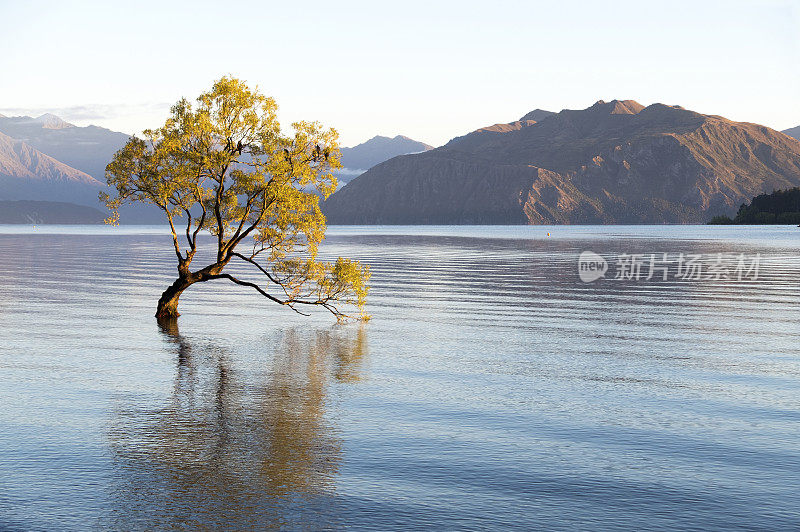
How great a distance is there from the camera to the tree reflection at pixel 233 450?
1309 centimetres

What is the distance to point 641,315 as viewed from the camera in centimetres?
4253

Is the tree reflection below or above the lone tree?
below

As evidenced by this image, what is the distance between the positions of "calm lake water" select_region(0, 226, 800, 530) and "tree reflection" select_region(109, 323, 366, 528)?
6 cm

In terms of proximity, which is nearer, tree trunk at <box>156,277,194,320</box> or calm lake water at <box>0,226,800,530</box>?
calm lake water at <box>0,226,800,530</box>

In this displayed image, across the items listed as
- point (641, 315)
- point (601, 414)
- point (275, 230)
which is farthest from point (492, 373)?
point (641, 315)

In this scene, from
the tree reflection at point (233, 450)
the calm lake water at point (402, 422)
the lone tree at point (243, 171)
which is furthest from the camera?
the lone tree at point (243, 171)

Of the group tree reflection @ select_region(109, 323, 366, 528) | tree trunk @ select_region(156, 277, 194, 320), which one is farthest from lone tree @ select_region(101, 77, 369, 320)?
tree reflection @ select_region(109, 323, 366, 528)

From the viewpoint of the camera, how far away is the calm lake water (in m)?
13.4

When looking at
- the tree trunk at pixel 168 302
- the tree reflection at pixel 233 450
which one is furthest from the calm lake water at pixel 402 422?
the tree trunk at pixel 168 302

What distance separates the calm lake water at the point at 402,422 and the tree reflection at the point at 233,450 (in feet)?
0.21

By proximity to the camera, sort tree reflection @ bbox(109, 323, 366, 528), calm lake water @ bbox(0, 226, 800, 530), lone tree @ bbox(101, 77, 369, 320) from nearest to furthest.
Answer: tree reflection @ bbox(109, 323, 366, 528)
calm lake water @ bbox(0, 226, 800, 530)
lone tree @ bbox(101, 77, 369, 320)

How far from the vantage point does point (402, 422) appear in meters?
19.3

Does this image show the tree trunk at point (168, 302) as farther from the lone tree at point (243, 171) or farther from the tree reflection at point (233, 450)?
the tree reflection at point (233, 450)

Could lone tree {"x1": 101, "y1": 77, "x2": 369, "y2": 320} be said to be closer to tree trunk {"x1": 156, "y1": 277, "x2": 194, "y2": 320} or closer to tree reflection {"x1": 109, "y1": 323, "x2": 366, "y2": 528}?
tree trunk {"x1": 156, "y1": 277, "x2": 194, "y2": 320}
